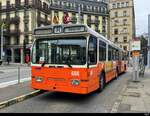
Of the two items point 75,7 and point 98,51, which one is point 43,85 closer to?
point 98,51

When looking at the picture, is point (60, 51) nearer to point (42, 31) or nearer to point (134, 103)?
point (42, 31)

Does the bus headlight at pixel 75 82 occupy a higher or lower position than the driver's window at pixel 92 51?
lower

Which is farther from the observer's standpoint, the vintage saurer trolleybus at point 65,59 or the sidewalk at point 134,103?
the vintage saurer trolleybus at point 65,59

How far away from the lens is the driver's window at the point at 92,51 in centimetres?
Answer: 956

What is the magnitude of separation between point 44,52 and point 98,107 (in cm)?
280

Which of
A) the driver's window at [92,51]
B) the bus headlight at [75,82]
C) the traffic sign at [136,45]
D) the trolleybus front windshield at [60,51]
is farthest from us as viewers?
the traffic sign at [136,45]

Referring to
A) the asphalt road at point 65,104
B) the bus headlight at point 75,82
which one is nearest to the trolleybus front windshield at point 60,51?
the bus headlight at point 75,82

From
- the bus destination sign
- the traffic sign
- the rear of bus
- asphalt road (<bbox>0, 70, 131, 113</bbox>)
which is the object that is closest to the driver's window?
the rear of bus

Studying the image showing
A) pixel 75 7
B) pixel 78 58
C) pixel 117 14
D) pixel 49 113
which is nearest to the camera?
pixel 49 113

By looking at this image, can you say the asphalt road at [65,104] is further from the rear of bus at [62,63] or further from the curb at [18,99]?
the rear of bus at [62,63]

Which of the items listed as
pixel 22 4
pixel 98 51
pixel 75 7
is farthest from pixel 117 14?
pixel 98 51

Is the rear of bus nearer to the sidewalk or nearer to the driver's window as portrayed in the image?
the driver's window

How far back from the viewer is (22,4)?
2274 inches

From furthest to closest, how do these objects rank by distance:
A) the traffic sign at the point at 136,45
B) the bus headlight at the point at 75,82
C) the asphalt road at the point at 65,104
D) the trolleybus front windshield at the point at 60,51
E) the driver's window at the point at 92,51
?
the traffic sign at the point at 136,45, the driver's window at the point at 92,51, the trolleybus front windshield at the point at 60,51, the bus headlight at the point at 75,82, the asphalt road at the point at 65,104
